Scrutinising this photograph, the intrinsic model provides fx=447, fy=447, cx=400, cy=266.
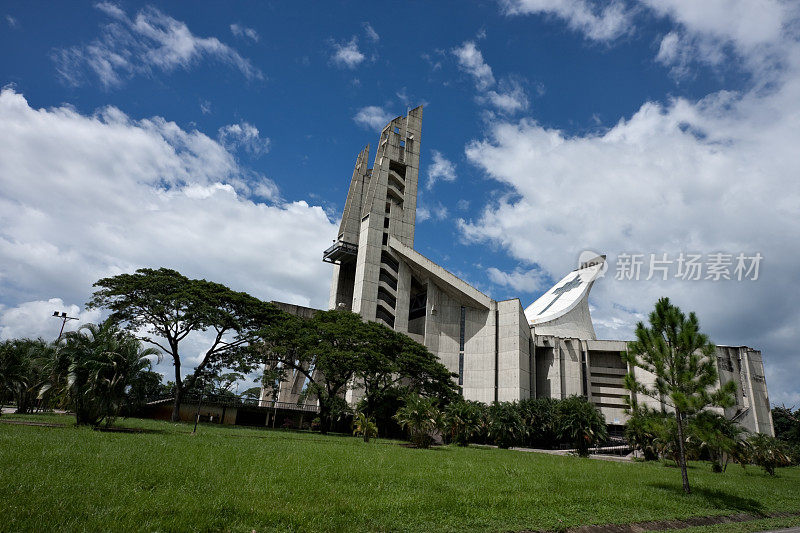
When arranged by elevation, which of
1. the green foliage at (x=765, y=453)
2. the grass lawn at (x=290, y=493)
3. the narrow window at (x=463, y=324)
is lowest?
the grass lawn at (x=290, y=493)

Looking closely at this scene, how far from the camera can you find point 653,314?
1594cm

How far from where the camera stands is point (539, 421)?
Answer: 39594 mm

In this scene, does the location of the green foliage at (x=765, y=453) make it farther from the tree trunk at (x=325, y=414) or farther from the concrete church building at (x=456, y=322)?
the tree trunk at (x=325, y=414)

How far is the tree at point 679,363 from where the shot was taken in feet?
47.0

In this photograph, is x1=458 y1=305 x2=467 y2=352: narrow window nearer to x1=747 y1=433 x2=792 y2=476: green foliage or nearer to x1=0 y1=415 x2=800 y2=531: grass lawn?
x1=747 y1=433 x2=792 y2=476: green foliage

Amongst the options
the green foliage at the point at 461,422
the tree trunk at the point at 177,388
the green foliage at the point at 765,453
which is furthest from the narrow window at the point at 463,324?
the tree trunk at the point at 177,388

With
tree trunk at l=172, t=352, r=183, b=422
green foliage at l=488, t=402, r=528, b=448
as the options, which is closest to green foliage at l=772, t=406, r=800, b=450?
green foliage at l=488, t=402, r=528, b=448

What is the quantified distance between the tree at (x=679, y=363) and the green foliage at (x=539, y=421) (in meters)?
24.5

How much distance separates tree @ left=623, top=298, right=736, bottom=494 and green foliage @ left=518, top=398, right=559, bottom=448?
24516 millimetres

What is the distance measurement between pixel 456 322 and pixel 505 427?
713 inches

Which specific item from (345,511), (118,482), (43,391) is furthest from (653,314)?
(43,391)

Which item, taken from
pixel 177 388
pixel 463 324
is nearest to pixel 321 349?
pixel 177 388

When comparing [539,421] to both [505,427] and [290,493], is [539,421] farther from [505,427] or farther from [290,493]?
[290,493]

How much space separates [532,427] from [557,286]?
40.2 metres
